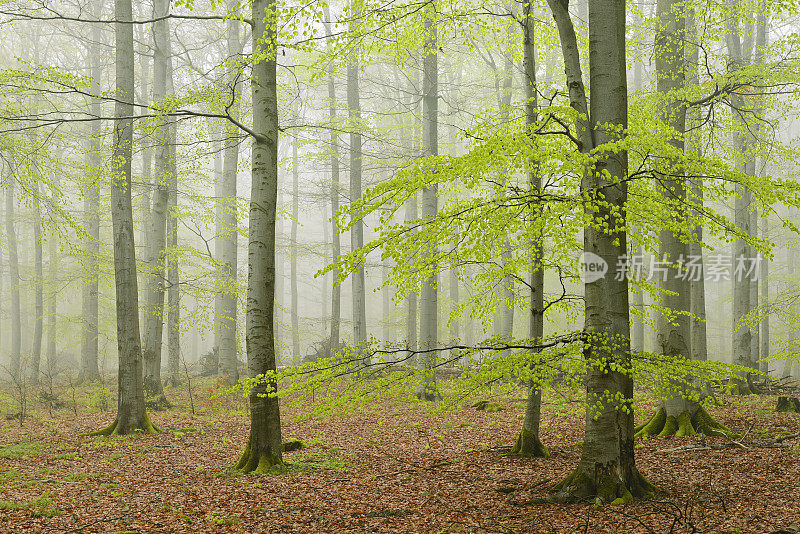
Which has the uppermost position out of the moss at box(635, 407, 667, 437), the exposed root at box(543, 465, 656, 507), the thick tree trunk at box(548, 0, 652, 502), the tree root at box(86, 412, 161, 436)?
the thick tree trunk at box(548, 0, 652, 502)

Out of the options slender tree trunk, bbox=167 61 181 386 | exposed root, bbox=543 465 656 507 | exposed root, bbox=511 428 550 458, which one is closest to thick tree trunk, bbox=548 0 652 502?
exposed root, bbox=543 465 656 507

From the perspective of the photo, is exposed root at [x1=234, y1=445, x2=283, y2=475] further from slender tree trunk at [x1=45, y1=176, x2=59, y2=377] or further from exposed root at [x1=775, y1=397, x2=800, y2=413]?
slender tree trunk at [x1=45, y1=176, x2=59, y2=377]

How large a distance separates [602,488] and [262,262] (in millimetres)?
4479

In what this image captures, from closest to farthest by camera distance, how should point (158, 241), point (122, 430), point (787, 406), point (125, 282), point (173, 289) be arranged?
point (122, 430), point (125, 282), point (787, 406), point (158, 241), point (173, 289)

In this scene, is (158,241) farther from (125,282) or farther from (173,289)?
(125,282)

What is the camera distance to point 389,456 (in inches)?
307

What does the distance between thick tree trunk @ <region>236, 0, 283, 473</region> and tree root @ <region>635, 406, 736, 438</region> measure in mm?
5400

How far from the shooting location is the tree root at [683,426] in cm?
786

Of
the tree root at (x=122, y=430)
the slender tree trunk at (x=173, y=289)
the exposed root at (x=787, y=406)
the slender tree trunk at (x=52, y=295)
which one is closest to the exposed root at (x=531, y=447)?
the exposed root at (x=787, y=406)

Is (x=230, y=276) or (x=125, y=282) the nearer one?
(x=125, y=282)

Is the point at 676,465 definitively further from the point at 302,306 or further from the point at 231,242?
Result: the point at 302,306

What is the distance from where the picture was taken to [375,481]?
6.35 metres

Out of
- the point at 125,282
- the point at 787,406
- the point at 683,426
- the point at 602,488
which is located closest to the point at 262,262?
the point at 125,282

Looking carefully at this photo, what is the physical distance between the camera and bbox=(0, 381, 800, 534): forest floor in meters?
4.65
